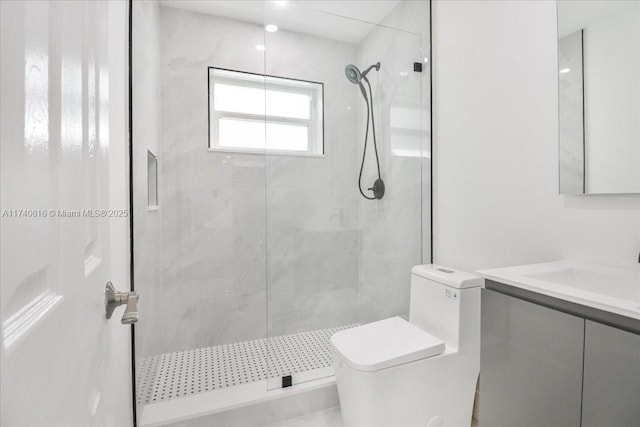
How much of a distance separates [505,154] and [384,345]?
1.12 meters

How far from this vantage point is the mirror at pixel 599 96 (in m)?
1.11

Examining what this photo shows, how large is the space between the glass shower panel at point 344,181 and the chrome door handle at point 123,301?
129 centimetres

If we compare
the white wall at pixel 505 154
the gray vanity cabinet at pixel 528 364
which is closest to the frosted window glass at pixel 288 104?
the white wall at pixel 505 154

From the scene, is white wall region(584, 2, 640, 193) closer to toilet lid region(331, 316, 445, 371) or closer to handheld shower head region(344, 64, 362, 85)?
toilet lid region(331, 316, 445, 371)

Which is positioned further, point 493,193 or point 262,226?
point 262,226

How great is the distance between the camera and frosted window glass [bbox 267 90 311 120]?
1.94 metres

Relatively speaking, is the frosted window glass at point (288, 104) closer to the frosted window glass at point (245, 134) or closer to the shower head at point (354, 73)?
the frosted window glass at point (245, 134)

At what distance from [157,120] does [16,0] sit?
83.7 inches

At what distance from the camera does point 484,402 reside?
117cm

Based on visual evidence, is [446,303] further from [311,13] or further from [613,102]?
[311,13]

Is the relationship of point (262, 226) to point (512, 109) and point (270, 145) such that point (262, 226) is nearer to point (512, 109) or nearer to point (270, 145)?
point (270, 145)

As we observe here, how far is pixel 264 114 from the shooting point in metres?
2.36

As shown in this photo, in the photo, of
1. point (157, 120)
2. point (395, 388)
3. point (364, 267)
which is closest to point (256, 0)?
point (157, 120)

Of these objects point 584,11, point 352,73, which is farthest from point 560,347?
point 352,73
